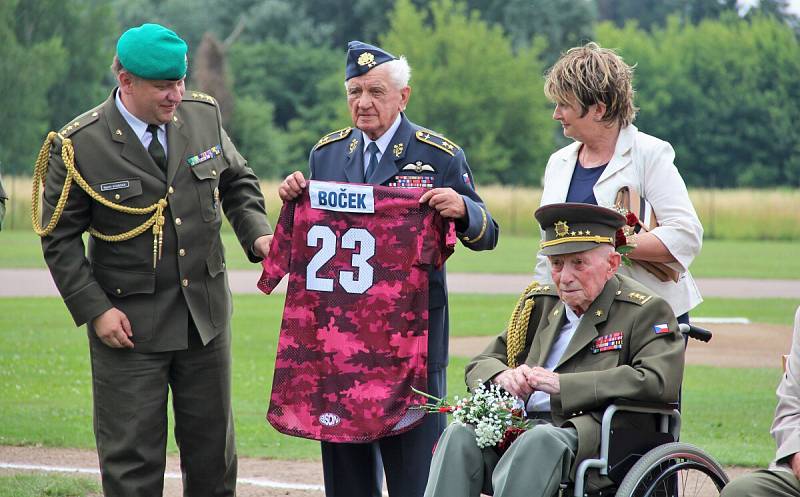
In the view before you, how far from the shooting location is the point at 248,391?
1047 cm

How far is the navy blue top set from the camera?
519 cm

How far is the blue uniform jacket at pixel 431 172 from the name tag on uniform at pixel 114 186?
2.72 feet

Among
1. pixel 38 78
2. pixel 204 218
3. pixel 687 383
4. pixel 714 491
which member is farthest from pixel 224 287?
pixel 38 78

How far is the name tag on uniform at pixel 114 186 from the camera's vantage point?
4957 mm

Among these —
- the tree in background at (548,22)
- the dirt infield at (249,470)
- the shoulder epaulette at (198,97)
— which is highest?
the tree in background at (548,22)

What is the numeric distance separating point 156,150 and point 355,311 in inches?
41.6

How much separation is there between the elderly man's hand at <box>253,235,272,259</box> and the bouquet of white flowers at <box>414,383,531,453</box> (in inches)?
45.8

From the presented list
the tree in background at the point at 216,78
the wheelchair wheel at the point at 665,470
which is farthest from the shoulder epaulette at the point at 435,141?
the tree in background at the point at 216,78

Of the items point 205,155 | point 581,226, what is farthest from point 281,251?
point 581,226

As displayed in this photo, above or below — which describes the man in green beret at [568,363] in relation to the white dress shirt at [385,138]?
below

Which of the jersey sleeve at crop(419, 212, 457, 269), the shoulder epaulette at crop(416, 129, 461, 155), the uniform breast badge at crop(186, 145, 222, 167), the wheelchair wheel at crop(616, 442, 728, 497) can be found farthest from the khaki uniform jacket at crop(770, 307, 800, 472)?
the uniform breast badge at crop(186, 145, 222, 167)

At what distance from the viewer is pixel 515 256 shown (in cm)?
2647

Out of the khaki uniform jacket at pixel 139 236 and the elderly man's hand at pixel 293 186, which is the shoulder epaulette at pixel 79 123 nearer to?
the khaki uniform jacket at pixel 139 236

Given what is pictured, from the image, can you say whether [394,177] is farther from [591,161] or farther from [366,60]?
[591,161]
